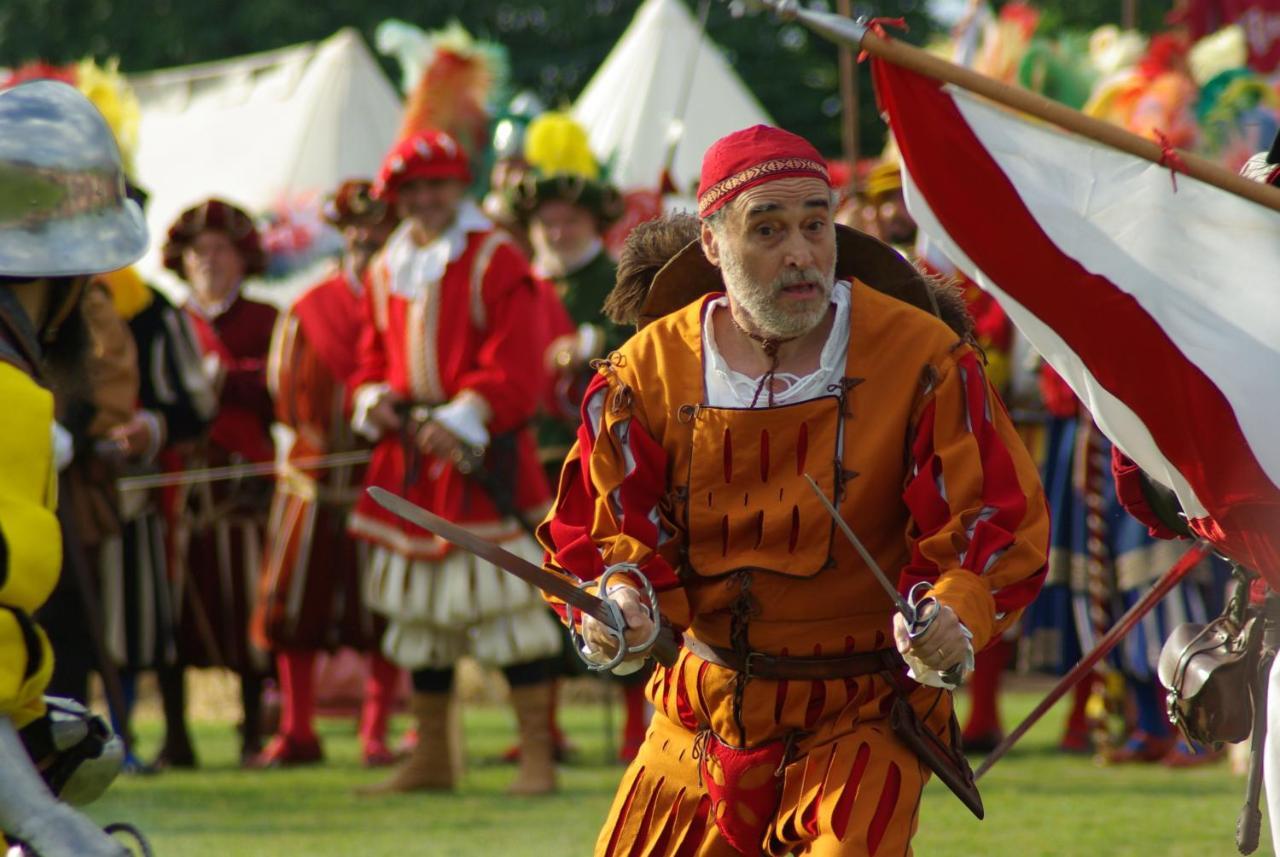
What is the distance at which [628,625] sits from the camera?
4.08 meters

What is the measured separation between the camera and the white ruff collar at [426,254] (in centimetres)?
828

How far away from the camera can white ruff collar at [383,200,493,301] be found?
8281 millimetres

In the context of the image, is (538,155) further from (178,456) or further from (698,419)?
(698,419)

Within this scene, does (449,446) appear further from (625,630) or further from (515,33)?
(515,33)

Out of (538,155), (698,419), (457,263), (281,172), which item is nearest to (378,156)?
(281,172)

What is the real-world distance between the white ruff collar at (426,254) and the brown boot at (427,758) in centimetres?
144

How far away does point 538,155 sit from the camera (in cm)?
1017

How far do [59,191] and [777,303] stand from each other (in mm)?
1247

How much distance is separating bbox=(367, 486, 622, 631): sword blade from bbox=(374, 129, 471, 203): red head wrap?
4354 millimetres

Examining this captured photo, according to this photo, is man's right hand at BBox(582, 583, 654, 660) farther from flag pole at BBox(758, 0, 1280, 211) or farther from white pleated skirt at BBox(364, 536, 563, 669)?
white pleated skirt at BBox(364, 536, 563, 669)

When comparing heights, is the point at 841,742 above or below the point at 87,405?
above

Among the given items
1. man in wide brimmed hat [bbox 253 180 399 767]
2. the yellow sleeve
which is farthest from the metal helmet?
man in wide brimmed hat [bbox 253 180 399 767]

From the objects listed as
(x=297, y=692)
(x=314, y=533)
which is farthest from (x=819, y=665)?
(x=297, y=692)

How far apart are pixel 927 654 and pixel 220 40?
21.8m
